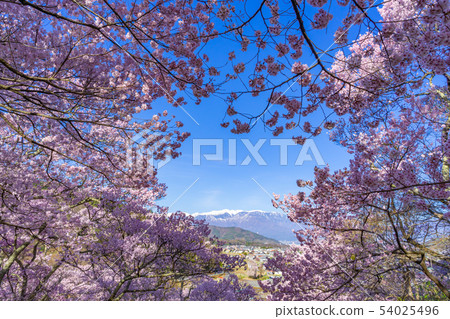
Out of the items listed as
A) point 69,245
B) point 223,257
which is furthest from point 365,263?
point 69,245

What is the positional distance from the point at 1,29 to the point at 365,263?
1156cm

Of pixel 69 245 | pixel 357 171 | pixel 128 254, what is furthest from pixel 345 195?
pixel 69 245

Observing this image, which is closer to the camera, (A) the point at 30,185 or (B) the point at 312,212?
(A) the point at 30,185

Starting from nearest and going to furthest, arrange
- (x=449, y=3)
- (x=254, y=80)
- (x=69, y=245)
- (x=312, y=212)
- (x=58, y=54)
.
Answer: (x=449, y=3) < (x=254, y=80) < (x=58, y=54) < (x=69, y=245) < (x=312, y=212)

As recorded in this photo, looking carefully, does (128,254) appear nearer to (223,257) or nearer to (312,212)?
(223,257)

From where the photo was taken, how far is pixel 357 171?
589cm

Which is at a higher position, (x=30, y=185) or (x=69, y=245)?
(x=30, y=185)
